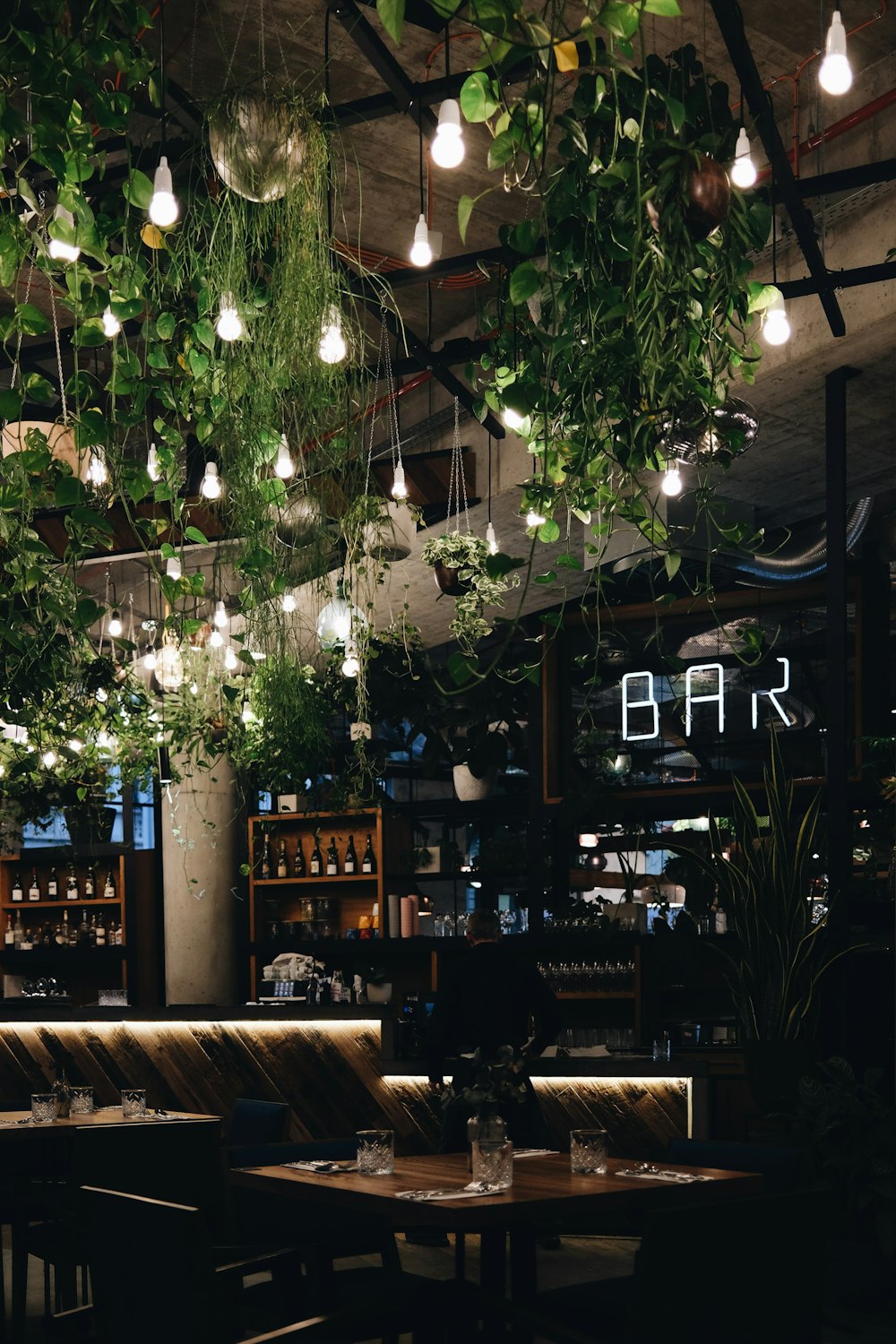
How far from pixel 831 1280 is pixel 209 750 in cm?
411

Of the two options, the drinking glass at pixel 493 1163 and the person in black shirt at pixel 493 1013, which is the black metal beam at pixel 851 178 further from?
the drinking glass at pixel 493 1163

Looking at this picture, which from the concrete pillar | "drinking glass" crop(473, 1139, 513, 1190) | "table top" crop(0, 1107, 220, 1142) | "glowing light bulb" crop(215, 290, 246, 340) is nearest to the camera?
"glowing light bulb" crop(215, 290, 246, 340)

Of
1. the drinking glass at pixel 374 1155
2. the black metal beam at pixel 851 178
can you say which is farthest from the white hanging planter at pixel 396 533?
the drinking glass at pixel 374 1155

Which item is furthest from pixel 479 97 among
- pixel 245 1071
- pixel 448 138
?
pixel 245 1071

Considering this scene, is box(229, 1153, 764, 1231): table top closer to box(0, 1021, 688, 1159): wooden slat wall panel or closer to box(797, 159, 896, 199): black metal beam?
box(0, 1021, 688, 1159): wooden slat wall panel

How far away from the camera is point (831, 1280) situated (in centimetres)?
564

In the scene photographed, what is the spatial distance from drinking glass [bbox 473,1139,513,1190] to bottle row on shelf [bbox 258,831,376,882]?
21.1ft

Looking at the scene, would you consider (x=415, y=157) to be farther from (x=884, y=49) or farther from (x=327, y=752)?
(x=327, y=752)

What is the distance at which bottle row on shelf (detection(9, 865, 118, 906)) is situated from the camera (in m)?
11.8

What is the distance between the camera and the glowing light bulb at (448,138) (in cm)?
290

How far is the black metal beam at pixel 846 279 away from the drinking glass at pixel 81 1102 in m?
4.24

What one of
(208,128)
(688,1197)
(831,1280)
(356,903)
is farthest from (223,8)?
(356,903)

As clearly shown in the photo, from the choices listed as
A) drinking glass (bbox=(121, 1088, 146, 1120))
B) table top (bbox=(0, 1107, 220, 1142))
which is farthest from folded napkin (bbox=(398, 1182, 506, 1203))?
drinking glass (bbox=(121, 1088, 146, 1120))

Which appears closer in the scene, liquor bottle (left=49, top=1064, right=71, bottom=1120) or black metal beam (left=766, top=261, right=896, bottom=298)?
liquor bottle (left=49, top=1064, right=71, bottom=1120)
